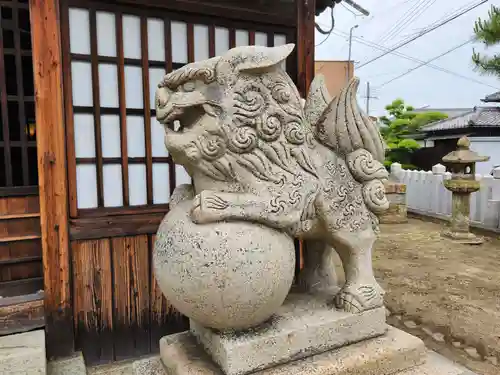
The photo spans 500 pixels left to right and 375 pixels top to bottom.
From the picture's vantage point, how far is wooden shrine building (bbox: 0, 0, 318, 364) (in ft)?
8.85

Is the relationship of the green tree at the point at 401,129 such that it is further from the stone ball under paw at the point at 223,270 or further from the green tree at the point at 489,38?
the stone ball under paw at the point at 223,270

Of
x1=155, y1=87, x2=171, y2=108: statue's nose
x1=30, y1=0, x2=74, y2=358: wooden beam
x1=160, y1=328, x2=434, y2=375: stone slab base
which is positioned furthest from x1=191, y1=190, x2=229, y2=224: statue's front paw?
x1=30, y1=0, x2=74, y2=358: wooden beam

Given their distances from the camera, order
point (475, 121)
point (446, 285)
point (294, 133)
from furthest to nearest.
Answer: point (475, 121), point (446, 285), point (294, 133)

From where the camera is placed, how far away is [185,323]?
321 cm

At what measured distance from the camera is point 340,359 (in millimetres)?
1707

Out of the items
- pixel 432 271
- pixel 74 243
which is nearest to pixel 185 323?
pixel 74 243

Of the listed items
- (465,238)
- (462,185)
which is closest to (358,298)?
(465,238)

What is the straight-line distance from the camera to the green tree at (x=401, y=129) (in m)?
15.9

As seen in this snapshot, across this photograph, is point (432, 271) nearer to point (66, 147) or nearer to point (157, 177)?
point (157, 177)

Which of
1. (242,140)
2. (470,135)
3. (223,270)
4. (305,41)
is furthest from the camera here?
(470,135)

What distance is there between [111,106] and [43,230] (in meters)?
1.04

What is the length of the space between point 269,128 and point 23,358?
84.6 inches

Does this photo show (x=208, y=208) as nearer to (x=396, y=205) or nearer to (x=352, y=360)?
(x=352, y=360)

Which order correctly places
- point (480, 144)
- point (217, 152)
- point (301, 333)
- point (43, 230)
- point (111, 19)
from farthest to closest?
point (480, 144), point (111, 19), point (43, 230), point (301, 333), point (217, 152)
